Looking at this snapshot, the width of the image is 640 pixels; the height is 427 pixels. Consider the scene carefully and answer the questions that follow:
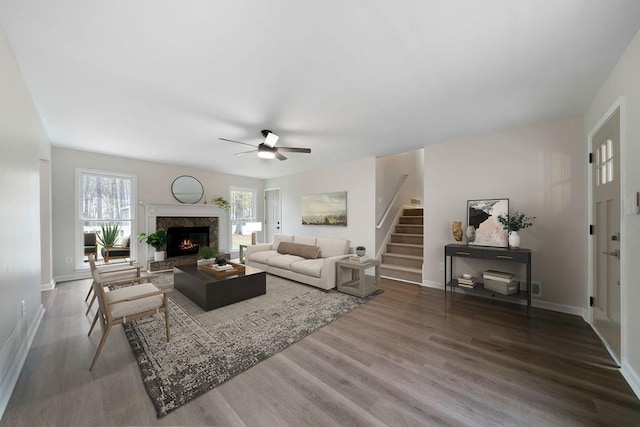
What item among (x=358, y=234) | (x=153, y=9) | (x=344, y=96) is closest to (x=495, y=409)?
(x=344, y=96)

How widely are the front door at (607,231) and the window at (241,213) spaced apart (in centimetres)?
648

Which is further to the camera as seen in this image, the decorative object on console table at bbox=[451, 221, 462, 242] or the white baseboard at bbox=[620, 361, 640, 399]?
the decorative object on console table at bbox=[451, 221, 462, 242]

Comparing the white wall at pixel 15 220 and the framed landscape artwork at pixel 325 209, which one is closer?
the white wall at pixel 15 220

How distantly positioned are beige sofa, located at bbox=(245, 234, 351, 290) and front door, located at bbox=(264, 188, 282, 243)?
64.8 inches

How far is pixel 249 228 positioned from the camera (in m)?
6.13

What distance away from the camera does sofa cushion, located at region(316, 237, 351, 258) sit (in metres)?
4.47

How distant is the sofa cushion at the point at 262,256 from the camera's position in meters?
4.96

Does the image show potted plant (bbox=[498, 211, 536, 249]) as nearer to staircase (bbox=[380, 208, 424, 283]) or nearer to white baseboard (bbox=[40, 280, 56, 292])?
staircase (bbox=[380, 208, 424, 283])

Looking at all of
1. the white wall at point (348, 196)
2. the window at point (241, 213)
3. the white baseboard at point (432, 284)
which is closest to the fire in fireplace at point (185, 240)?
the window at point (241, 213)

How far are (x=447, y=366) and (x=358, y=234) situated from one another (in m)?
3.40

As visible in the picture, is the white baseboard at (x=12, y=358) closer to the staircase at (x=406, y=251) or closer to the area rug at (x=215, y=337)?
the area rug at (x=215, y=337)

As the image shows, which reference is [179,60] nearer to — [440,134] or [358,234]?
[440,134]

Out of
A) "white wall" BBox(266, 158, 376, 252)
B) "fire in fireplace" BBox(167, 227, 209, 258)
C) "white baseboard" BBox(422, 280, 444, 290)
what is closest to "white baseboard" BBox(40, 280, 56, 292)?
"fire in fireplace" BBox(167, 227, 209, 258)

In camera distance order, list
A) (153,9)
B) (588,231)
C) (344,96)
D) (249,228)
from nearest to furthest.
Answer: (153,9)
(344,96)
(588,231)
(249,228)
